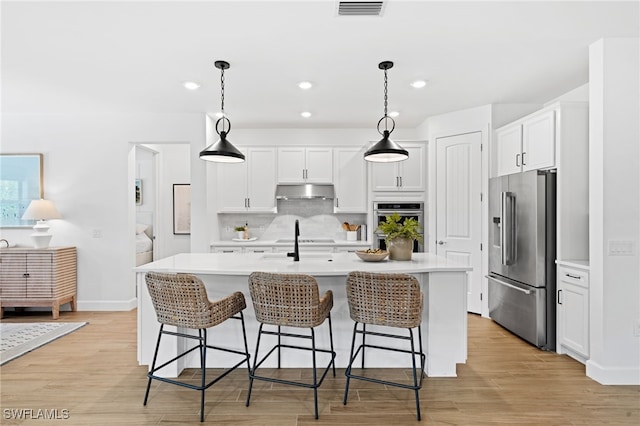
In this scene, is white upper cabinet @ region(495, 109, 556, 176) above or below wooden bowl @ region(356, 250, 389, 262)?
above

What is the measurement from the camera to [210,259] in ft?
10.7

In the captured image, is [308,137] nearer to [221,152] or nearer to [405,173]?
[405,173]

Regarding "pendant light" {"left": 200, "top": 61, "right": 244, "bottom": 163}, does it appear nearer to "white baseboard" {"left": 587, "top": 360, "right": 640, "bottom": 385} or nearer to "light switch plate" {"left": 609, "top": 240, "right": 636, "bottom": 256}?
"light switch plate" {"left": 609, "top": 240, "right": 636, "bottom": 256}

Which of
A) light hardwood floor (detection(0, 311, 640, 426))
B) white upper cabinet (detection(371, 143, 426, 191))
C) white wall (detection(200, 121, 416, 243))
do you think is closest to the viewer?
light hardwood floor (detection(0, 311, 640, 426))

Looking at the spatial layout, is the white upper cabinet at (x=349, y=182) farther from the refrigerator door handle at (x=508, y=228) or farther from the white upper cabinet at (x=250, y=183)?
the refrigerator door handle at (x=508, y=228)

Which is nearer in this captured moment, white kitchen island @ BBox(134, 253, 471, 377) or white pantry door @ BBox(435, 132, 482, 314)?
white kitchen island @ BBox(134, 253, 471, 377)

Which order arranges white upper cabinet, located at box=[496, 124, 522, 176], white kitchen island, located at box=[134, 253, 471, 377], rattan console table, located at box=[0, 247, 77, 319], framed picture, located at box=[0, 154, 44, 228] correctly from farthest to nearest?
1. framed picture, located at box=[0, 154, 44, 228]
2. rattan console table, located at box=[0, 247, 77, 319]
3. white upper cabinet, located at box=[496, 124, 522, 176]
4. white kitchen island, located at box=[134, 253, 471, 377]

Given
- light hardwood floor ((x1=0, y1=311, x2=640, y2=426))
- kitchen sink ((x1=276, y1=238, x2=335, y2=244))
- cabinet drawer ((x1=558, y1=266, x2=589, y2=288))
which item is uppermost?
kitchen sink ((x1=276, y1=238, x2=335, y2=244))

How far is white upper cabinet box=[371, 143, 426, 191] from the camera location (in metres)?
5.43

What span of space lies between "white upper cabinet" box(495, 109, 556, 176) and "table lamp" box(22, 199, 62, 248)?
18.5 feet

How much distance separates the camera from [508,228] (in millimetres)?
3855

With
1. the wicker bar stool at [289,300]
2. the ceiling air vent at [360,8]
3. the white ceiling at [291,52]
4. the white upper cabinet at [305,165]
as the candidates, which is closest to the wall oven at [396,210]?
the white upper cabinet at [305,165]

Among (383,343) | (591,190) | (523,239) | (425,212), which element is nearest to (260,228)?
(425,212)

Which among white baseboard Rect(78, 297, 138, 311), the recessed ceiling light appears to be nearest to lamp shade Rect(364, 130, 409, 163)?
the recessed ceiling light
